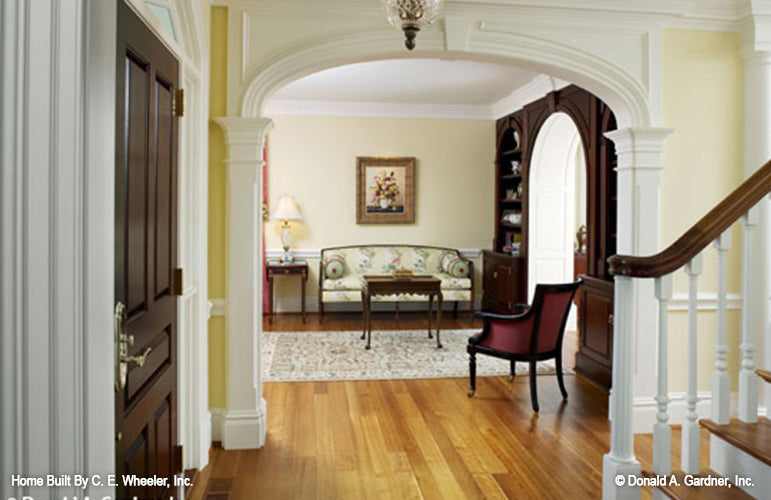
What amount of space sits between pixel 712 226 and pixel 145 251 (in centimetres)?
198

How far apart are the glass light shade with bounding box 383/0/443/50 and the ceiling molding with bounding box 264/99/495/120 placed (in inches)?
224

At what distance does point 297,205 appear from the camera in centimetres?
809

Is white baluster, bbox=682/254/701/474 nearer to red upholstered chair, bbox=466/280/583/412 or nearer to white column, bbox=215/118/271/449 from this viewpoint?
red upholstered chair, bbox=466/280/583/412

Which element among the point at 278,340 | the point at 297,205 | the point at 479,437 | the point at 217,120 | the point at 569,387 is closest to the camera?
the point at 217,120

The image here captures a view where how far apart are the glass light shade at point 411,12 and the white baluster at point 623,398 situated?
1.27 m

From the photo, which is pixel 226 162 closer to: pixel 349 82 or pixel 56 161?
pixel 56 161

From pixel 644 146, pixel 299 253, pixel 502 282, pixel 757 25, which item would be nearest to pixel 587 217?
pixel 644 146

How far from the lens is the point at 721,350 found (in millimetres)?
2240

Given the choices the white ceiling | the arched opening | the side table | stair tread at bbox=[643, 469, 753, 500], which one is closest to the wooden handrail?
stair tread at bbox=[643, 469, 753, 500]

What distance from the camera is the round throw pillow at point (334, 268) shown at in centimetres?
779

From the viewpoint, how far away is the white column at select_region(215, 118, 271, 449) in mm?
3486

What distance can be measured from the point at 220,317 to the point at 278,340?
3.06 meters

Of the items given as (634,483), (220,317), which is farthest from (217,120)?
(634,483)

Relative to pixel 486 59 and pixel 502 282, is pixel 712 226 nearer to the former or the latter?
pixel 486 59
